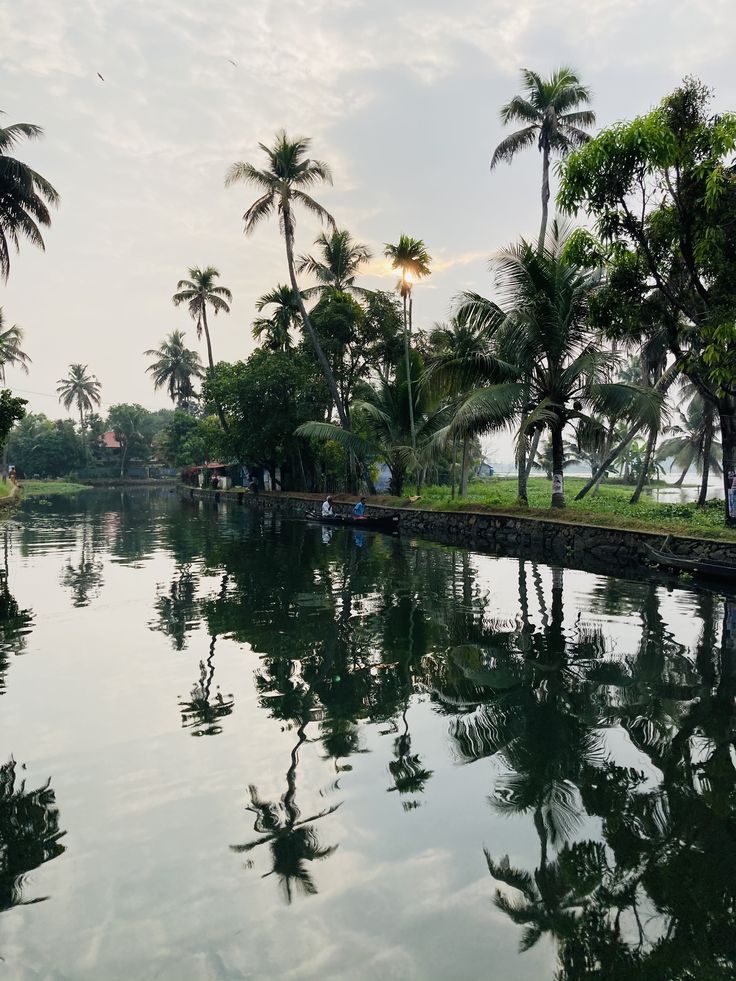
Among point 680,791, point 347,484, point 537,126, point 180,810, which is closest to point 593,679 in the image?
point 680,791

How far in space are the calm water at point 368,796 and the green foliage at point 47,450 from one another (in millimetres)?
77982

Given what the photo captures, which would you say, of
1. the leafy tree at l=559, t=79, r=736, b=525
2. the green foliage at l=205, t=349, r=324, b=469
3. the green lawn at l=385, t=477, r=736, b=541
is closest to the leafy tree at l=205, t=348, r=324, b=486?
the green foliage at l=205, t=349, r=324, b=469

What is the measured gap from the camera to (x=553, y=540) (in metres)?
21.6

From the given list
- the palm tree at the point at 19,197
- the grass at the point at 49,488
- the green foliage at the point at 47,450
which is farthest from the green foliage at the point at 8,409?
the green foliage at the point at 47,450

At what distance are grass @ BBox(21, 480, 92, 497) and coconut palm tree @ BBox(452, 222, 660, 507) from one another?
49513 mm

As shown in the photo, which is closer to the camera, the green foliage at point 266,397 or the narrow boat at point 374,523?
the narrow boat at point 374,523

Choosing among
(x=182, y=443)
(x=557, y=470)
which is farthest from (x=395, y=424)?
(x=182, y=443)

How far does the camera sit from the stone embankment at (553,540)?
17.1 meters

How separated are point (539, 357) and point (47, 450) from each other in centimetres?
7577

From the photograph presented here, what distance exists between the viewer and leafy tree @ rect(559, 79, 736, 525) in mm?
14219

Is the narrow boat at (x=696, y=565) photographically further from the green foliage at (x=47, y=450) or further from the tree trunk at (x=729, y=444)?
the green foliage at (x=47, y=450)

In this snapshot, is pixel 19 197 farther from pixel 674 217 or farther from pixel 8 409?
pixel 674 217

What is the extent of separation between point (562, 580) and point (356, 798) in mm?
11605

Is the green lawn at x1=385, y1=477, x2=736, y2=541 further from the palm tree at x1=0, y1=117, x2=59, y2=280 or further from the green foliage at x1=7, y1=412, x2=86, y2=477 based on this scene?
the green foliage at x1=7, y1=412, x2=86, y2=477
